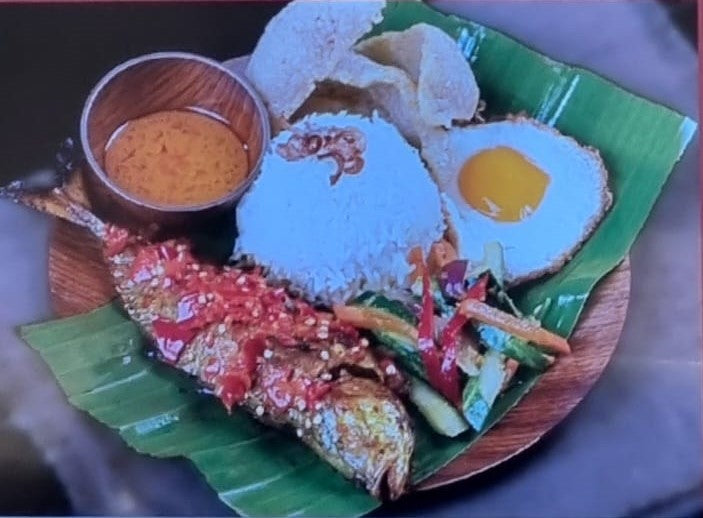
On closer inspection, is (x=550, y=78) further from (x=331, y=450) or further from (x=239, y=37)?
(x=331, y=450)

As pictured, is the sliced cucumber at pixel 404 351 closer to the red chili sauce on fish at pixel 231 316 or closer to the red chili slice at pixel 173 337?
the red chili sauce on fish at pixel 231 316

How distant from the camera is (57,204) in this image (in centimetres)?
167

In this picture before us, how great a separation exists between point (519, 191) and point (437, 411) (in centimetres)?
31

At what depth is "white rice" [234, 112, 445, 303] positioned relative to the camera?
162 cm

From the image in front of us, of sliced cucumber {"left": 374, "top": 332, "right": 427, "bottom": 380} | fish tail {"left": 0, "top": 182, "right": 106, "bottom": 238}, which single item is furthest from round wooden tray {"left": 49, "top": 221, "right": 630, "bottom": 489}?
sliced cucumber {"left": 374, "top": 332, "right": 427, "bottom": 380}

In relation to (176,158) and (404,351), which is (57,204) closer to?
(176,158)

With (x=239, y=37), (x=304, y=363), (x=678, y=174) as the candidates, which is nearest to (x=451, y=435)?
(x=304, y=363)

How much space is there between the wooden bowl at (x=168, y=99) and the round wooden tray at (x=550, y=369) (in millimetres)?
75

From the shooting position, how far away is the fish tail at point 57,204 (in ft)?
5.43

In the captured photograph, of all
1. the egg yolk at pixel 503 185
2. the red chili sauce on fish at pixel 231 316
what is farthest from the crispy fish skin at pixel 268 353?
the egg yolk at pixel 503 185

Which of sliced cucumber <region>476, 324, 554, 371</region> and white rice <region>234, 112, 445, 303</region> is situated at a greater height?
white rice <region>234, 112, 445, 303</region>

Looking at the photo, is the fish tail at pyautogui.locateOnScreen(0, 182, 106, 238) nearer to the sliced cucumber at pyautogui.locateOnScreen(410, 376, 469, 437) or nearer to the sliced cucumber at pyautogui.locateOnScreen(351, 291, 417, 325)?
the sliced cucumber at pyautogui.locateOnScreen(351, 291, 417, 325)

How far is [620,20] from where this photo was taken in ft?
5.63

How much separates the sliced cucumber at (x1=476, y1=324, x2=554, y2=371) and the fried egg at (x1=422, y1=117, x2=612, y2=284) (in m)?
0.08
